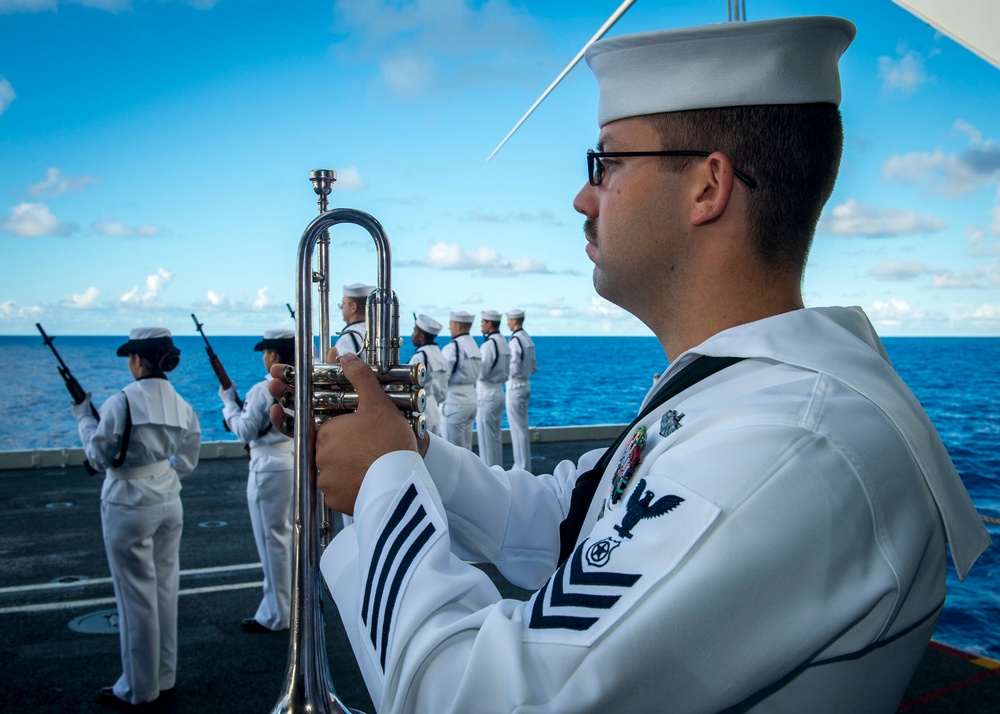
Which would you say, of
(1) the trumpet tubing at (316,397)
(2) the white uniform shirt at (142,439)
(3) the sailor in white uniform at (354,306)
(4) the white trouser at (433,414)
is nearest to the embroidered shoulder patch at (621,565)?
(1) the trumpet tubing at (316,397)

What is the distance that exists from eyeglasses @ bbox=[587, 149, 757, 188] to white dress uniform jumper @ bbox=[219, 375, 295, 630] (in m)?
4.55

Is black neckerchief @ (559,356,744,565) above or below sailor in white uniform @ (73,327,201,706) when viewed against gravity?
above

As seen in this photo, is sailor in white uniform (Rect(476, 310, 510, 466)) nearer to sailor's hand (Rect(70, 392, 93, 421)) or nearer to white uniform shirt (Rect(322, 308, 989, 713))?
sailor's hand (Rect(70, 392, 93, 421))

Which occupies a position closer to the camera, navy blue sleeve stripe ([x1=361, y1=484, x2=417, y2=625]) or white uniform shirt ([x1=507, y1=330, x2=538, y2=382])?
navy blue sleeve stripe ([x1=361, y1=484, x2=417, y2=625])

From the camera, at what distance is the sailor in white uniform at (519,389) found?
1251 centimetres

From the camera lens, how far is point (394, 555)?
1.10m

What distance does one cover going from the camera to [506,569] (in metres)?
1.71

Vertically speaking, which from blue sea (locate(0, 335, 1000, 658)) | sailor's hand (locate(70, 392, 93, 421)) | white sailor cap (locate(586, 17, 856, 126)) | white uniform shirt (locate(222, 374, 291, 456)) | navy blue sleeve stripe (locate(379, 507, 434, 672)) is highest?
white sailor cap (locate(586, 17, 856, 126))

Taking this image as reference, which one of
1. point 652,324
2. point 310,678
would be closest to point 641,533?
point 652,324

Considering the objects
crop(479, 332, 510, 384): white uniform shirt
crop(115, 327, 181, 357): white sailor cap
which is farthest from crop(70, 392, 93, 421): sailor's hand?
crop(479, 332, 510, 384): white uniform shirt

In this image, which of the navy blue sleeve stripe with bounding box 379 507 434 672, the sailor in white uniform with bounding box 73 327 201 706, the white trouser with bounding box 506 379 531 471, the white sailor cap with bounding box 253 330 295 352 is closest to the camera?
the navy blue sleeve stripe with bounding box 379 507 434 672

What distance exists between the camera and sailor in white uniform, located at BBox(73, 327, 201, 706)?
436 cm

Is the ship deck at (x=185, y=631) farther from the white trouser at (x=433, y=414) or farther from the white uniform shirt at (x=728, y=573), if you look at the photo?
the white trouser at (x=433, y=414)

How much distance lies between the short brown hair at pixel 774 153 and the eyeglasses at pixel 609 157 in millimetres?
10
